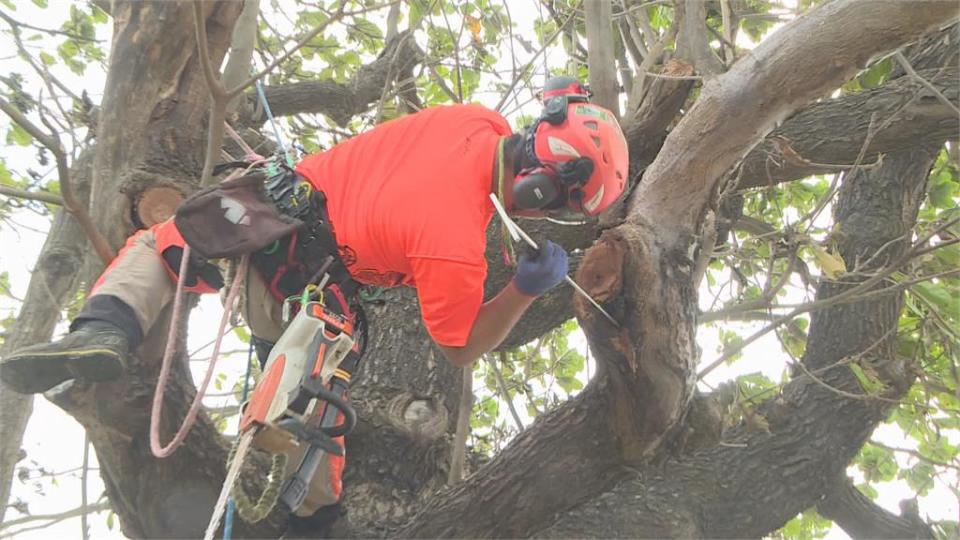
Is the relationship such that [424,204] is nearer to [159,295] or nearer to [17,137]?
[159,295]

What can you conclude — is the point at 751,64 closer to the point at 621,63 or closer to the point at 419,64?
the point at 621,63

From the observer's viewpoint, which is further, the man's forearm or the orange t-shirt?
the man's forearm

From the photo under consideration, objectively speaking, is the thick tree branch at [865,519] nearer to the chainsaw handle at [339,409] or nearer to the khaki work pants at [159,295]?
the khaki work pants at [159,295]

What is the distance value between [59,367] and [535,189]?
137cm

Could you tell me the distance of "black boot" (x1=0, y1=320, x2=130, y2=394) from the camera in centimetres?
205

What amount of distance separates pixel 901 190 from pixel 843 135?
0.56 meters

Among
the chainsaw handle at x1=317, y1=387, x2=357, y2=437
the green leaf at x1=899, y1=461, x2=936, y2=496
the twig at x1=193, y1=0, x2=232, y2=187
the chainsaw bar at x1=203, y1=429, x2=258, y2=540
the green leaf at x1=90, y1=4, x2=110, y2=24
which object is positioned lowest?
the chainsaw bar at x1=203, y1=429, x2=258, y2=540

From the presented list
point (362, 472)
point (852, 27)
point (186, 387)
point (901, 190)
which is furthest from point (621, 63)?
point (186, 387)

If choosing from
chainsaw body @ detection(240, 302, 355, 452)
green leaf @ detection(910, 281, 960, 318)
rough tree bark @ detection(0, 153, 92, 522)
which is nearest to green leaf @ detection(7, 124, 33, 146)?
rough tree bark @ detection(0, 153, 92, 522)

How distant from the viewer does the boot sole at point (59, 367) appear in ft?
6.72

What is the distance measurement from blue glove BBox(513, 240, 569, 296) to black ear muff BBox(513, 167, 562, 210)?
14 cm

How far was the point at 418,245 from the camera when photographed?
7.55ft

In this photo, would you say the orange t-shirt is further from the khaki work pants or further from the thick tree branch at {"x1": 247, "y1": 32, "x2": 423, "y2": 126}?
the thick tree branch at {"x1": 247, "y1": 32, "x2": 423, "y2": 126}

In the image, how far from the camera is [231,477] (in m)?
1.84
